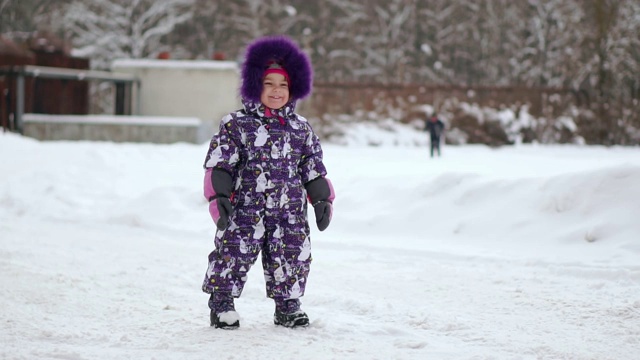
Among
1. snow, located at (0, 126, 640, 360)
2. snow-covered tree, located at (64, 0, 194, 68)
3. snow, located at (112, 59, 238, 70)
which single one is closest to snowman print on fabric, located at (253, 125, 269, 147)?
snow, located at (0, 126, 640, 360)

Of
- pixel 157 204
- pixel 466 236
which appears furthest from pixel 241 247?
pixel 157 204

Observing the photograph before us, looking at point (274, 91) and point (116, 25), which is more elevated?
point (116, 25)

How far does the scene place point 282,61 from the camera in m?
4.34

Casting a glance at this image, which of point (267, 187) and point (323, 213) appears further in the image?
point (323, 213)

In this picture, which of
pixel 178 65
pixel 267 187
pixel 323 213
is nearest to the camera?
pixel 267 187

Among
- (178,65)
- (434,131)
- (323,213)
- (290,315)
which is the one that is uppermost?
(178,65)

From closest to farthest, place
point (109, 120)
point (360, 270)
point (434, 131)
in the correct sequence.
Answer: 1. point (360, 270)
2. point (434, 131)
3. point (109, 120)

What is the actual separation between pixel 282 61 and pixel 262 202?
75 cm

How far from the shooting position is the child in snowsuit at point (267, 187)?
4.12 meters

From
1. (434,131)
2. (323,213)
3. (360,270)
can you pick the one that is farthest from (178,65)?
(323,213)

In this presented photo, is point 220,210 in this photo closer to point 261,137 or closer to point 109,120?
point 261,137

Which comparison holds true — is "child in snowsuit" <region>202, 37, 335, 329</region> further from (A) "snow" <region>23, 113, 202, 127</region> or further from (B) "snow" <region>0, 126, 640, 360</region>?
(A) "snow" <region>23, 113, 202, 127</region>

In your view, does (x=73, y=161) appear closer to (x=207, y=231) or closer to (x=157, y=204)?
(x=157, y=204)

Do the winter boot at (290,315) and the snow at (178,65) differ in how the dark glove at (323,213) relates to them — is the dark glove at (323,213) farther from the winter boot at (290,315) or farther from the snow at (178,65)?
the snow at (178,65)
